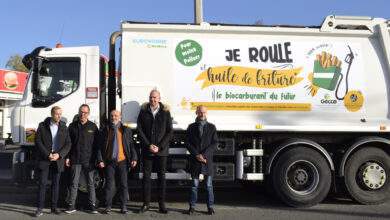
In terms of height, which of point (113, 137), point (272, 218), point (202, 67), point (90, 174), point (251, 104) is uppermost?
point (202, 67)

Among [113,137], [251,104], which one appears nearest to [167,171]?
[113,137]

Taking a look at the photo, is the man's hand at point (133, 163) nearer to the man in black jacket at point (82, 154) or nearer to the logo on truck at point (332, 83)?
the man in black jacket at point (82, 154)

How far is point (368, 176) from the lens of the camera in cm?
932

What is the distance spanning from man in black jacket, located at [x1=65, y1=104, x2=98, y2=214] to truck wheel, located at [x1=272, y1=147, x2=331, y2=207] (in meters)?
3.20

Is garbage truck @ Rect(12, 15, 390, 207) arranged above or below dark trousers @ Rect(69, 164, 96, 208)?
above

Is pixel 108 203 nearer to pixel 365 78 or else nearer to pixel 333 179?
pixel 333 179

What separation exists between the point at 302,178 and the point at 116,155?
3.34 meters

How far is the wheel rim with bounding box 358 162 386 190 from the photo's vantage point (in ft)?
30.6

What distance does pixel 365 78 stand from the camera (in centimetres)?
939

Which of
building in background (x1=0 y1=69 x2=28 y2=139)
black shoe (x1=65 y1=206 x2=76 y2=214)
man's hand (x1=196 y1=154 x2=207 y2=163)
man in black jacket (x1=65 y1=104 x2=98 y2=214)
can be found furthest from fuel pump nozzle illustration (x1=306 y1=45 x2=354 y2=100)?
building in background (x1=0 y1=69 x2=28 y2=139)

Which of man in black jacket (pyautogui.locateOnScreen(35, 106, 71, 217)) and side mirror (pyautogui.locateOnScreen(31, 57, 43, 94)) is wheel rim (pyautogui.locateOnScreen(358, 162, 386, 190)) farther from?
side mirror (pyautogui.locateOnScreen(31, 57, 43, 94))

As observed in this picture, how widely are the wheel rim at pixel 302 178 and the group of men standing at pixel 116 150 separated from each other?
1.57 m

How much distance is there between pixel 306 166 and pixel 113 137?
346 cm

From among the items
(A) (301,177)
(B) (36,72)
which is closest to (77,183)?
(B) (36,72)
